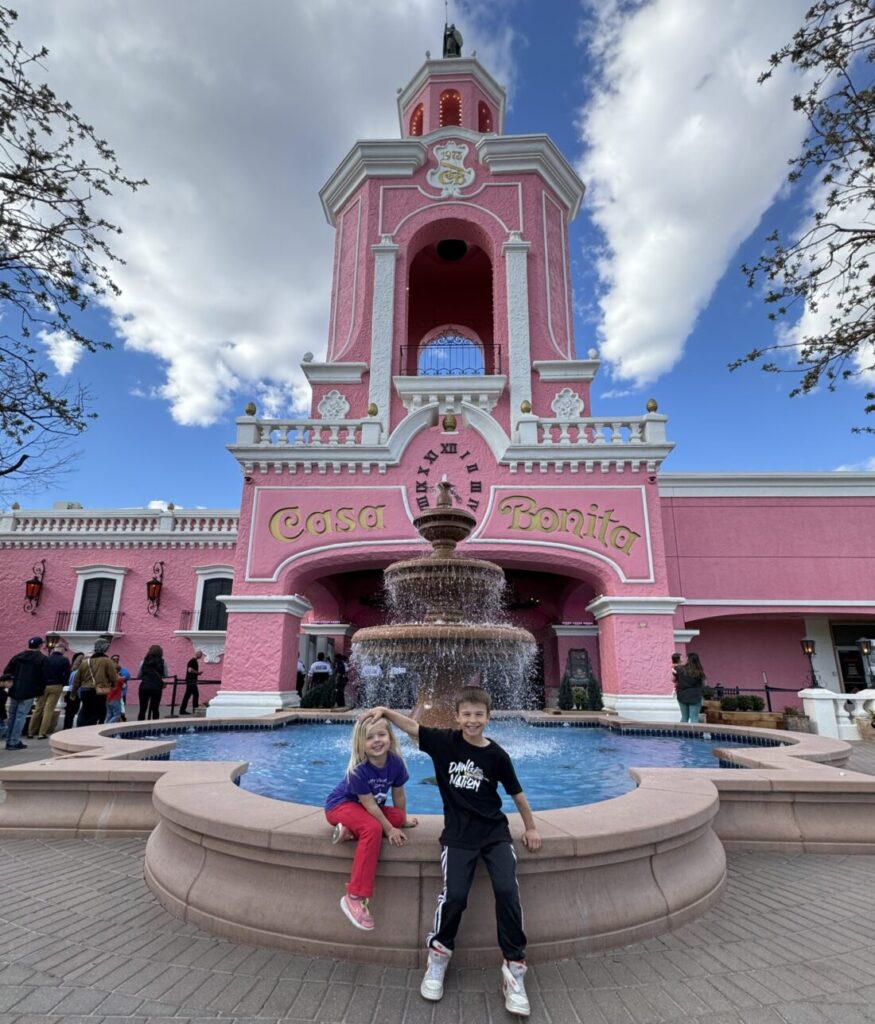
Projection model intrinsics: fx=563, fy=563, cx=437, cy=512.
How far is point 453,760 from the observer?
2.78 meters

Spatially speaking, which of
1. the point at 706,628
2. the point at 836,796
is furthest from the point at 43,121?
the point at 706,628

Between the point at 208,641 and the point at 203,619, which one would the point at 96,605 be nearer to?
the point at 203,619

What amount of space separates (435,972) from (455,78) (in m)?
23.8

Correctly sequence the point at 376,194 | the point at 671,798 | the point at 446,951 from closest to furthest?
1. the point at 446,951
2. the point at 671,798
3. the point at 376,194

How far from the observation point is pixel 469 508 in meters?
13.0

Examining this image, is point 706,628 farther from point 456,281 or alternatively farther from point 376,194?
point 376,194

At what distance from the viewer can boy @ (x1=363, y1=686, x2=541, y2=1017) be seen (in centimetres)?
234

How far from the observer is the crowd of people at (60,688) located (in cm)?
875

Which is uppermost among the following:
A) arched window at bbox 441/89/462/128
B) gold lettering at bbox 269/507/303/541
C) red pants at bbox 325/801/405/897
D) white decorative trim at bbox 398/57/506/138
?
white decorative trim at bbox 398/57/506/138

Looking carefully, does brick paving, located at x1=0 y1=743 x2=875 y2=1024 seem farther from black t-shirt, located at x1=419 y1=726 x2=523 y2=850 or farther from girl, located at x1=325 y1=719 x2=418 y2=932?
black t-shirt, located at x1=419 y1=726 x2=523 y2=850

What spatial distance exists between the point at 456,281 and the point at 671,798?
766 inches

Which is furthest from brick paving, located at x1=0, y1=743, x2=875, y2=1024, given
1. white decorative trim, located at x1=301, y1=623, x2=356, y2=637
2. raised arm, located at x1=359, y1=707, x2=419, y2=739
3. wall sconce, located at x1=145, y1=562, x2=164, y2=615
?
wall sconce, located at x1=145, y1=562, x2=164, y2=615

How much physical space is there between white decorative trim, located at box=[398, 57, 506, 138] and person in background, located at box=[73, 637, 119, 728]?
19.9 metres

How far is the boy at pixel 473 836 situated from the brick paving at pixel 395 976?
0.14 metres
